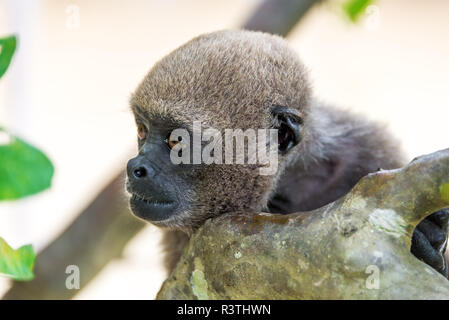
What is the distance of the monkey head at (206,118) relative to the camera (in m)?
2.94

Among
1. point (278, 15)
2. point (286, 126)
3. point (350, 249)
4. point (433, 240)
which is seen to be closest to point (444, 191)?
point (350, 249)

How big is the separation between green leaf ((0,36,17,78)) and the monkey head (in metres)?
1.55

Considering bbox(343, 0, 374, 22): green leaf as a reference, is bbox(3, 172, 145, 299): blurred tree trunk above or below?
below

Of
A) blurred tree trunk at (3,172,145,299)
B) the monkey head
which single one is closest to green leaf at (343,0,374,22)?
the monkey head

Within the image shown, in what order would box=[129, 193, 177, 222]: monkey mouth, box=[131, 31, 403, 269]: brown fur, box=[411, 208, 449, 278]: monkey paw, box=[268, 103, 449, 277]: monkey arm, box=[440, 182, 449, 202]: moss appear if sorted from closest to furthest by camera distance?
1. box=[440, 182, 449, 202]: moss
2. box=[411, 208, 449, 278]: monkey paw
3. box=[131, 31, 403, 269]: brown fur
4. box=[129, 193, 177, 222]: monkey mouth
5. box=[268, 103, 449, 277]: monkey arm

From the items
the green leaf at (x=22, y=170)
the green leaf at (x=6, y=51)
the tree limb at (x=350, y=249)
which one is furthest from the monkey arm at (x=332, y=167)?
the green leaf at (x=22, y=170)

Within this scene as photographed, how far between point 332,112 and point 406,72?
394cm

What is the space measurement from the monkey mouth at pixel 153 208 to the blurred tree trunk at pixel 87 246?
1.06 metres

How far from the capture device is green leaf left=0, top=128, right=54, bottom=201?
A: 1188mm

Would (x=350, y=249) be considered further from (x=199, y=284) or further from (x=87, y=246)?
(x=87, y=246)

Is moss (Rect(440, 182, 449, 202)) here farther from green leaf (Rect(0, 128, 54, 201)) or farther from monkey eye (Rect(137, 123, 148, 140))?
monkey eye (Rect(137, 123, 148, 140))

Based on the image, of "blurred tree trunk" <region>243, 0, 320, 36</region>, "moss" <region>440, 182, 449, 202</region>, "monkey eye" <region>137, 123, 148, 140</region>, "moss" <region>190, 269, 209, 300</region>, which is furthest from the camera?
"blurred tree trunk" <region>243, 0, 320, 36</region>
